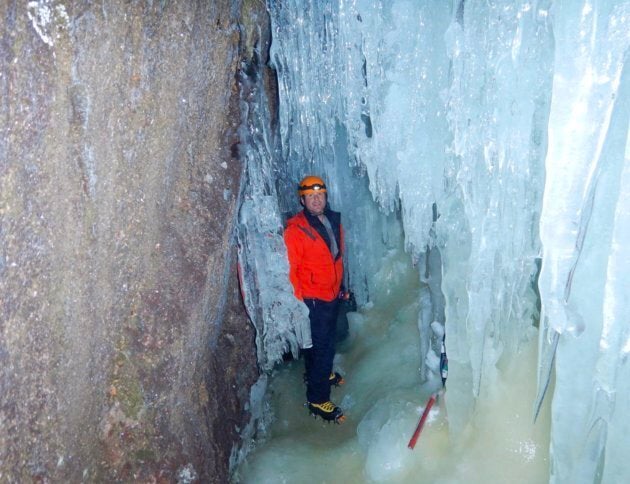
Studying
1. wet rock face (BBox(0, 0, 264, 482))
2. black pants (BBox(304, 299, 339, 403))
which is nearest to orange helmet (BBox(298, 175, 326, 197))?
wet rock face (BBox(0, 0, 264, 482))

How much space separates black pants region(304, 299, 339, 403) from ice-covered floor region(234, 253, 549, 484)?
10.5 inches

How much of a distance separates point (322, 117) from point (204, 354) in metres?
2.25

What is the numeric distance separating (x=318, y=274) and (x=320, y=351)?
62 centimetres

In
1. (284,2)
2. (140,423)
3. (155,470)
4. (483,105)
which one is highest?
(284,2)

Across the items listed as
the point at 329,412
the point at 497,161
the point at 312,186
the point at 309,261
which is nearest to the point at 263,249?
the point at 309,261

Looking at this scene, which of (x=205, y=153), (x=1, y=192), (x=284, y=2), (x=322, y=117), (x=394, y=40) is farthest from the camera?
(x=322, y=117)

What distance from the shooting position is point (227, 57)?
3426 millimetres

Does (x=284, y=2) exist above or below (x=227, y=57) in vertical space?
above

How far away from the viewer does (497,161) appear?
2.74 meters

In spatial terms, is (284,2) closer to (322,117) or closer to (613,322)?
(322,117)

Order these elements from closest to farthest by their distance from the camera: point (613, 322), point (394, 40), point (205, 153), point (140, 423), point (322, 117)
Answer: point (613, 322) < point (140, 423) < point (205, 153) < point (394, 40) < point (322, 117)

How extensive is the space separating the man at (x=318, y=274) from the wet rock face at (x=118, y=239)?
0.55 m

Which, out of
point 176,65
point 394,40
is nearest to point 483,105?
point 394,40

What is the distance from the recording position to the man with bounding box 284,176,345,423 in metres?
3.92
